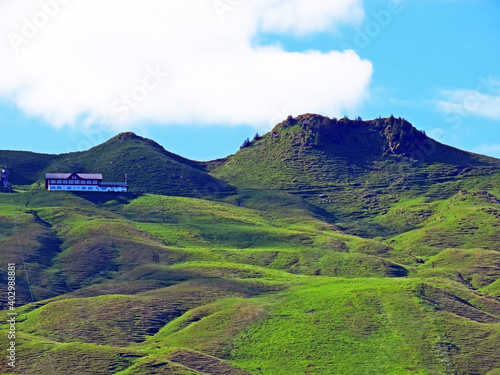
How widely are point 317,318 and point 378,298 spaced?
16.3 m

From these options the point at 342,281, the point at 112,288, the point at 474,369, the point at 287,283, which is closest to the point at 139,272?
the point at 112,288

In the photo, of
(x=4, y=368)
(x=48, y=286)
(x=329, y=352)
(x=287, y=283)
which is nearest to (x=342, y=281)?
(x=287, y=283)

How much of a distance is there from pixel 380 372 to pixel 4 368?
62.7 m

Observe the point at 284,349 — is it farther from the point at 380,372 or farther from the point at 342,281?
the point at 342,281

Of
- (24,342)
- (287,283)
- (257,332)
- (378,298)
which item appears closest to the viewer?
(24,342)

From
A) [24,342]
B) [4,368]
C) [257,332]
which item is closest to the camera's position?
[4,368]

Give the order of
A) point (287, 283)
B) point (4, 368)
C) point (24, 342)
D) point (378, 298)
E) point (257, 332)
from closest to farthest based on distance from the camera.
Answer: point (4, 368)
point (24, 342)
point (257, 332)
point (378, 298)
point (287, 283)

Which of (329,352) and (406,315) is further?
(406,315)

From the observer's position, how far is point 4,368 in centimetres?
13088

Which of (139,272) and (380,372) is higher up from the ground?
(139,272)

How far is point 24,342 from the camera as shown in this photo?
468 feet

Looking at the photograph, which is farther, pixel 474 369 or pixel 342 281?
pixel 342 281

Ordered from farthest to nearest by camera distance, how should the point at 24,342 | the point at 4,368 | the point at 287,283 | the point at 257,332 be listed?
the point at 287,283
the point at 257,332
the point at 24,342
the point at 4,368

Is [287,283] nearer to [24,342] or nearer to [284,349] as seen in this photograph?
[284,349]
